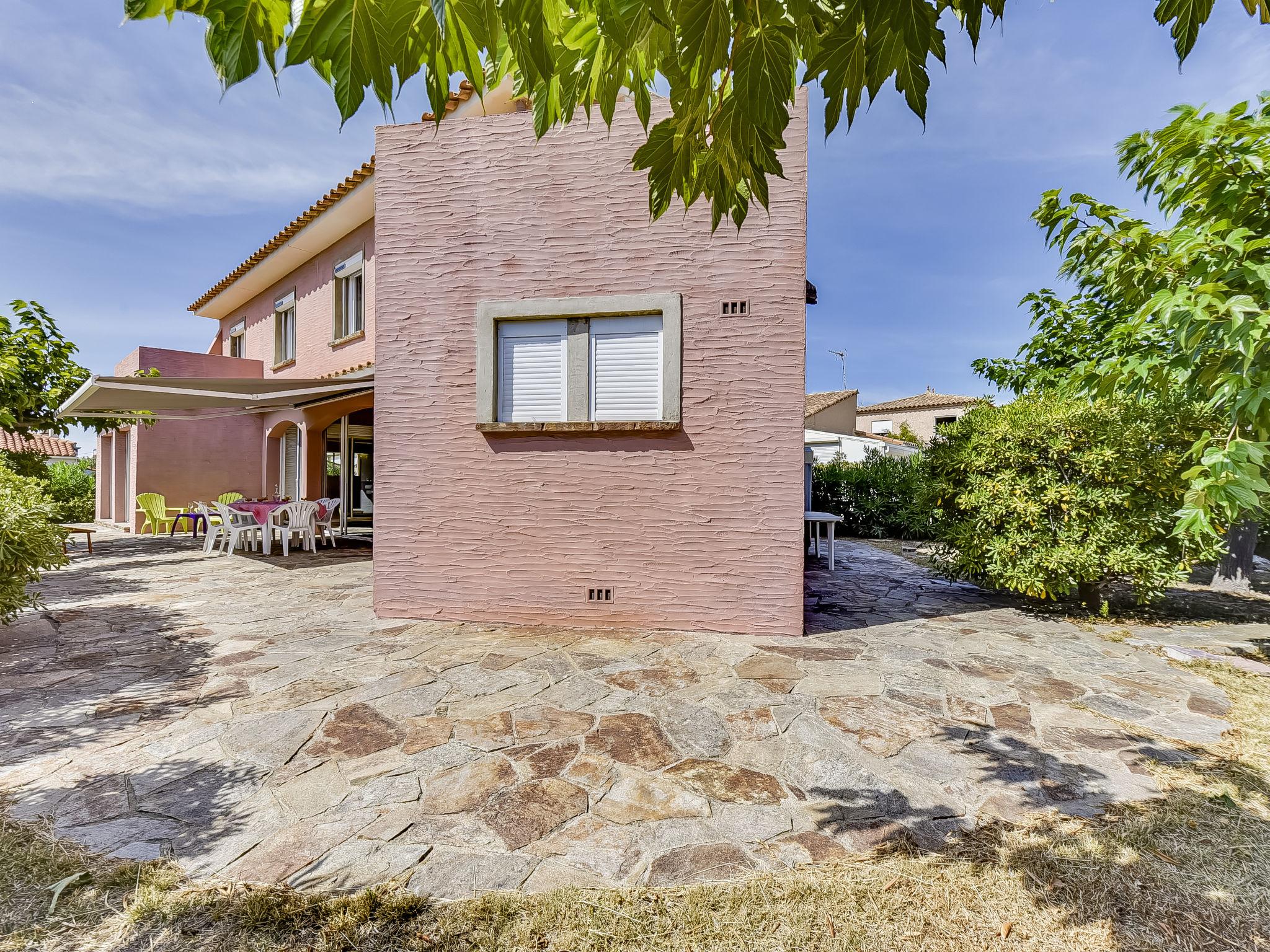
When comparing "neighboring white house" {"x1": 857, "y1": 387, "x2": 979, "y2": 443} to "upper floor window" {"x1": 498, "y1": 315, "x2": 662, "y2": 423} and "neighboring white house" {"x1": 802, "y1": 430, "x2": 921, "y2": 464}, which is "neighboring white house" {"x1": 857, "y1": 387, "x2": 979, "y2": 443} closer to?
"neighboring white house" {"x1": 802, "y1": 430, "x2": 921, "y2": 464}

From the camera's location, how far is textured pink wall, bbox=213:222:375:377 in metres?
13.0

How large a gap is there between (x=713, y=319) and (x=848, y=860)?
5.31 metres

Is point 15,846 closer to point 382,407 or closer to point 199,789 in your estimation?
point 199,789

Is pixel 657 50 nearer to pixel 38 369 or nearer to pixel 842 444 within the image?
pixel 38 369

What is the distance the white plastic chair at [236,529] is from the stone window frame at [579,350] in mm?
9164

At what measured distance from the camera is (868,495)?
1878cm

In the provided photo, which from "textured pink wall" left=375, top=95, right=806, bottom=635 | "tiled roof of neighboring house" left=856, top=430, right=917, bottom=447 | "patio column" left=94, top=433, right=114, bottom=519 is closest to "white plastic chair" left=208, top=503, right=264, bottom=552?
"textured pink wall" left=375, top=95, right=806, bottom=635

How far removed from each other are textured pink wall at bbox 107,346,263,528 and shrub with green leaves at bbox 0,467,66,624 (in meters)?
13.4

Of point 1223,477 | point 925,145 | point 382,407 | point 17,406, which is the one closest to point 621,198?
point 382,407

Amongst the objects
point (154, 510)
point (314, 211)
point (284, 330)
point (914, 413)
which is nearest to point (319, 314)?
point (314, 211)

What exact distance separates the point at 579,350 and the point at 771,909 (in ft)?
18.7

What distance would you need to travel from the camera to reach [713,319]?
6.38m

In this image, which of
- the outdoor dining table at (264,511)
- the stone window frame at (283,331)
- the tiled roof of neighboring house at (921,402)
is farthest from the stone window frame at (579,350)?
the tiled roof of neighboring house at (921,402)

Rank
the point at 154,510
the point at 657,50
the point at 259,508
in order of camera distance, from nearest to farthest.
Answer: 1. the point at 657,50
2. the point at 259,508
3. the point at 154,510
